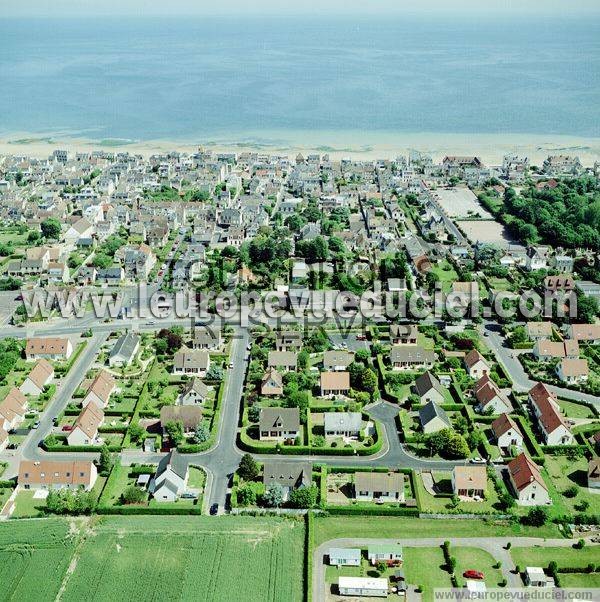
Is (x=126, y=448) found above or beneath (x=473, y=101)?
beneath

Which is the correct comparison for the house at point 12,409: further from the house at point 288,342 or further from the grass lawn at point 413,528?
the grass lawn at point 413,528

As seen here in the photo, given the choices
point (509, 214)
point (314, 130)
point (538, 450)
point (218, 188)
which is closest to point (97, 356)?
point (538, 450)

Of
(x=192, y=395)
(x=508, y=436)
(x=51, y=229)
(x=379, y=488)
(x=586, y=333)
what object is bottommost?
(x=379, y=488)

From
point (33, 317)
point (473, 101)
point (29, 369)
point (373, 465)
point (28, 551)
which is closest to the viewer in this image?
point (28, 551)

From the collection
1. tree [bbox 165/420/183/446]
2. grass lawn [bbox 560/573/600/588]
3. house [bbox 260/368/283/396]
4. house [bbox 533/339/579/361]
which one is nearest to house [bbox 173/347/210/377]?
house [bbox 260/368/283/396]

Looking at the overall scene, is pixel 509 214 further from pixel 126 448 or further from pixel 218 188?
pixel 126 448

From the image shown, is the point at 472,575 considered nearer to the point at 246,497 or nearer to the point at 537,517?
the point at 537,517

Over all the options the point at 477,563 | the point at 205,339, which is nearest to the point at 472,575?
the point at 477,563
